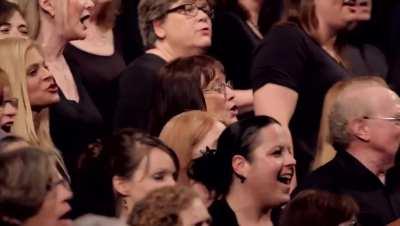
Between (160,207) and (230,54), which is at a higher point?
(160,207)

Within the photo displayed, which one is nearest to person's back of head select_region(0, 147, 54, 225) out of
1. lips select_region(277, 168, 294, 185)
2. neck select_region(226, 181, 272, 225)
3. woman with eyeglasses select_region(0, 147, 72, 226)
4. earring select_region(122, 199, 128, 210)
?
woman with eyeglasses select_region(0, 147, 72, 226)

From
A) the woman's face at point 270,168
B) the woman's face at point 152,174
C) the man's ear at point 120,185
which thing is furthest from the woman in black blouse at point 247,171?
the man's ear at point 120,185

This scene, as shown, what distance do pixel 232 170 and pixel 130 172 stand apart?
17.6 inches

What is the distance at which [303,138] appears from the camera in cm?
592

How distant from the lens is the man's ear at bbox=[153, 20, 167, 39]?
6.00 metres

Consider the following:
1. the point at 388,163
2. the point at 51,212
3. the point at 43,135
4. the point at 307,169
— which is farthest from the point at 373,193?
the point at 51,212

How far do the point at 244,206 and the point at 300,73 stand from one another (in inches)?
34.2

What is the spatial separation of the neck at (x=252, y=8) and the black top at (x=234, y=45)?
0.09 meters

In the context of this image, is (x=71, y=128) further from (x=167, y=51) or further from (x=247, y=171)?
(x=247, y=171)

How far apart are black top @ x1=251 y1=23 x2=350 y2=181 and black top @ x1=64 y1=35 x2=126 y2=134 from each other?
64 cm

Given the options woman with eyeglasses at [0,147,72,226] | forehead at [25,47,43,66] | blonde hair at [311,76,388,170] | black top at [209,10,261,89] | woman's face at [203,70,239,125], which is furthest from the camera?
black top at [209,10,261,89]

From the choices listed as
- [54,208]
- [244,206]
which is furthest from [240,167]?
[54,208]

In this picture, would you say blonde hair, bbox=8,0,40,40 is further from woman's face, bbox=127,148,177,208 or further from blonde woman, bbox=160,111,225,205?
woman's face, bbox=127,148,177,208

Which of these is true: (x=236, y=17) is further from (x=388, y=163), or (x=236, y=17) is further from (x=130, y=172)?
(x=130, y=172)
